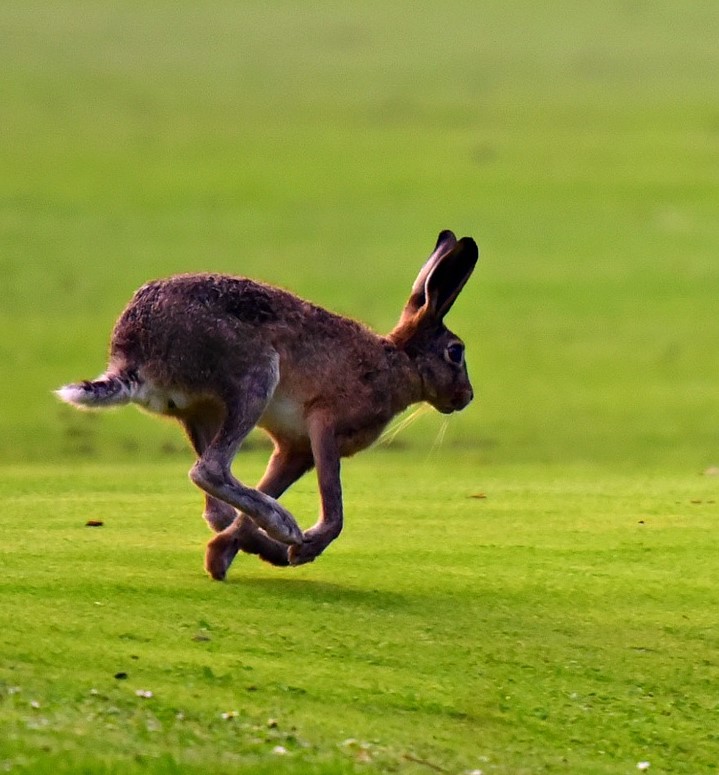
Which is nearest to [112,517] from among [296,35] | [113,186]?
[113,186]

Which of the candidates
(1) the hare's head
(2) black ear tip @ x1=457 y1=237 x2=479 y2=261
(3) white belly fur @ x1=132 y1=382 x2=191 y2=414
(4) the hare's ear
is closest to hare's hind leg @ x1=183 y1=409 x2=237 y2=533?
(3) white belly fur @ x1=132 y1=382 x2=191 y2=414

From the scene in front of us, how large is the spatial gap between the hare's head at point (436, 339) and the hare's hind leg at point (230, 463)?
91 centimetres

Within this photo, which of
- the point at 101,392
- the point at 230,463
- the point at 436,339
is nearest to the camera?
the point at 101,392

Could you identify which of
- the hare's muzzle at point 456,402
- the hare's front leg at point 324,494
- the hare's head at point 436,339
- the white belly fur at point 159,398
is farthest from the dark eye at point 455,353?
the white belly fur at point 159,398

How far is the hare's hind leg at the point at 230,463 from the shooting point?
22.3 feet

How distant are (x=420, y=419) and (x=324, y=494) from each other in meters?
8.34

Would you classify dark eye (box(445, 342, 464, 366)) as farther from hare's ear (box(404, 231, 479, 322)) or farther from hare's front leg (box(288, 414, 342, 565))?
hare's front leg (box(288, 414, 342, 565))

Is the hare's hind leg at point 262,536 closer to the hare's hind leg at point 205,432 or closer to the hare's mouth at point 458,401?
the hare's hind leg at point 205,432

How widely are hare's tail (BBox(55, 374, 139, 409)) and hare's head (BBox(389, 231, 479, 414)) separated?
49.7 inches

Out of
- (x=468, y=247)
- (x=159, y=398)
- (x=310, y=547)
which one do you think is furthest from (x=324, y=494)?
(x=468, y=247)

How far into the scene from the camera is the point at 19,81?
105 ft

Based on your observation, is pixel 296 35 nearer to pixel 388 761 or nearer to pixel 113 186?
pixel 113 186

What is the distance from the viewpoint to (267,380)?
6988 millimetres

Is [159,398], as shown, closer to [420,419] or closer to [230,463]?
[230,463]
